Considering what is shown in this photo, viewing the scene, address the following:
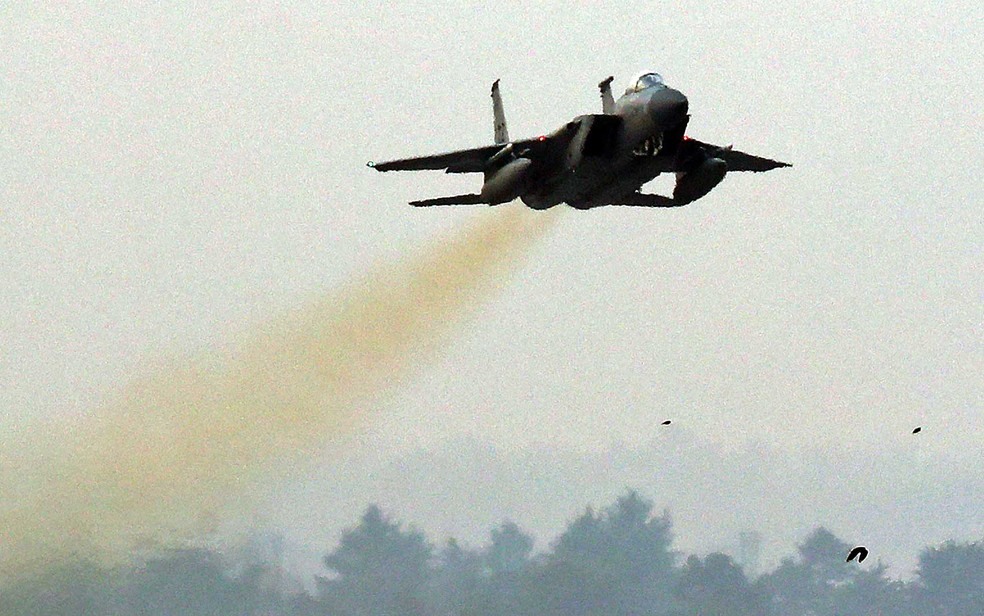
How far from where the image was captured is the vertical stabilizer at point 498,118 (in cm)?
4969

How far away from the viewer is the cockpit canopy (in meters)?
40.4

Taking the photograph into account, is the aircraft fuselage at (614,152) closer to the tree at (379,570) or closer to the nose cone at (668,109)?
the nose cone at (668,109)

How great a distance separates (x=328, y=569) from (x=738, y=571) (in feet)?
109

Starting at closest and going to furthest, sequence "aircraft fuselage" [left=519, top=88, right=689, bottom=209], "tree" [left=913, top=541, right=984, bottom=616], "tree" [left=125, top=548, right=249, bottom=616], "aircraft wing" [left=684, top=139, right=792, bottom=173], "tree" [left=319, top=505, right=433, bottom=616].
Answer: "aircraft fuselage" [left=519, top=88, right=689, bottom=209] < "aircraft wing" [left=684, top=139, right=792, bottom=173] < "tree" [left=125, top=548, right=249, bottom=616] < "tree" [left=319, top=505, right=433, bottom=616] < "tree" [left=913, top=541, right=984, bottom=616]

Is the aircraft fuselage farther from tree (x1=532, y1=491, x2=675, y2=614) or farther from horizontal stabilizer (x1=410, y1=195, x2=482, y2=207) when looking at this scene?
tree (x1=532, y1=491, x2=675, y2=614)

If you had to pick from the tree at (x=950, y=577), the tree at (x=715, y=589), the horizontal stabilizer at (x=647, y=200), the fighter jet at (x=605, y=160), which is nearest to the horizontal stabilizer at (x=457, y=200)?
the fighter jet at (x=605, y=160)

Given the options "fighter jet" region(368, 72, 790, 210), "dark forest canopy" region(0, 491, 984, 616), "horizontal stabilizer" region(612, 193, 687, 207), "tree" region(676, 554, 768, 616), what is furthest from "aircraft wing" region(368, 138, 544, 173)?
"tree" region(676, 554, 768, 616)

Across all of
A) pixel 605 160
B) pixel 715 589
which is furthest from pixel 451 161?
pixel 715 589

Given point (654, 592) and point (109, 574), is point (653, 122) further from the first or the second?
point (654, 592)

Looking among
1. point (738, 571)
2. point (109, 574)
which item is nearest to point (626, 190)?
point (109, 574)

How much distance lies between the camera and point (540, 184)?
43.5 m

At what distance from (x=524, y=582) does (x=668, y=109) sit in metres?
60.6

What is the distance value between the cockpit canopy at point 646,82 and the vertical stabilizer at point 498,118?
8.98 m

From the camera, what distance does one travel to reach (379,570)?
97438 mm
